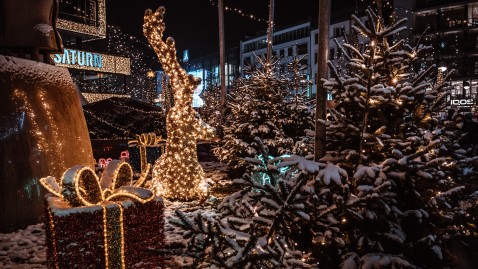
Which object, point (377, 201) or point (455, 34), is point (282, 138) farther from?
point (455, 34)

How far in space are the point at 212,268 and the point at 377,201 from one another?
1.75m

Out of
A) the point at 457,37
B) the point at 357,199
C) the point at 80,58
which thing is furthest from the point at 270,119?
the point at 457,37

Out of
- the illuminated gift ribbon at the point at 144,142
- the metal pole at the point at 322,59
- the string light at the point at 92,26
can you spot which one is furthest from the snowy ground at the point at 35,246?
the string light at the point at 92,26

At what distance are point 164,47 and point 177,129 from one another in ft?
6.82

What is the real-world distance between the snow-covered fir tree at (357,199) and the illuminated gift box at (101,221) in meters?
1.03

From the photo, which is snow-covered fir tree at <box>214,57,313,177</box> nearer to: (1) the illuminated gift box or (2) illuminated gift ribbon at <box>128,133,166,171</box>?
(2) illuminated gift ribbon at <box>128,133,166,171</box>

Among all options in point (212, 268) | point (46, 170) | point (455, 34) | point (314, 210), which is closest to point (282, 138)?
point (46, 170)

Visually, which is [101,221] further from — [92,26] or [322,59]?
[92,26]

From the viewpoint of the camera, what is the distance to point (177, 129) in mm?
9625

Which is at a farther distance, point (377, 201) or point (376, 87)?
point (376, 87)

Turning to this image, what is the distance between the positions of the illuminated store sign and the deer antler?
551 inches

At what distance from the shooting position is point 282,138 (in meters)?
10.2

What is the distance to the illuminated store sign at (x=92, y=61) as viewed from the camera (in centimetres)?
2233

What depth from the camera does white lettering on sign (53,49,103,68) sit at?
72.8ft
